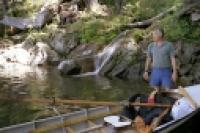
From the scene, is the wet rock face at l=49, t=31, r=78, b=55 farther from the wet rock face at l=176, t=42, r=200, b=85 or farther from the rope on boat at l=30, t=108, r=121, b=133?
the rope on boat at l=30, t=108, r=121, b=133

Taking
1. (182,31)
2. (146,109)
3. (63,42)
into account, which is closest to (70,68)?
(63,42)

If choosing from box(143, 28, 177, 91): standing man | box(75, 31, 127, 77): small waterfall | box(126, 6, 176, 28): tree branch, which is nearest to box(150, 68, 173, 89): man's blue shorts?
box(143, 28, 177, 91): standing man

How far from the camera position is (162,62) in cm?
1073

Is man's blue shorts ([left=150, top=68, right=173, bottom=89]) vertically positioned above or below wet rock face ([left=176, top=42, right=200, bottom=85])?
above

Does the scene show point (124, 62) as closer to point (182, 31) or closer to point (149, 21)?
point (182, 31)

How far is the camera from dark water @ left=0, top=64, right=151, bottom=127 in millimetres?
16078

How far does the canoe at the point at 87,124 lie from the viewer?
9.12m

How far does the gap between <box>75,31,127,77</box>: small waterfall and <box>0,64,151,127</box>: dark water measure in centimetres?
135

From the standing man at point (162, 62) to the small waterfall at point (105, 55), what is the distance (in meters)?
13.5

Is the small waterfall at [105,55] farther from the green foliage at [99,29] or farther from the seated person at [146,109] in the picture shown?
the seated person at [146,109]

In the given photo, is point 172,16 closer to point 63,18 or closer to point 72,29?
point 72,29

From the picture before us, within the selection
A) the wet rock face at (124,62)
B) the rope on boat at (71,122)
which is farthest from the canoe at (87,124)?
the wet rock face at (124,62)

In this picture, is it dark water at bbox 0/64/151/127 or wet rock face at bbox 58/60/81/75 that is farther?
wet rock face at bbox 58/60/81/75

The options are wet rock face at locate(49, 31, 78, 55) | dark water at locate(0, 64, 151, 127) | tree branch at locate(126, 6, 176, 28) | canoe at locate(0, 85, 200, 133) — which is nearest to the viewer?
canoe at locate(0, 85, 200, 133)
